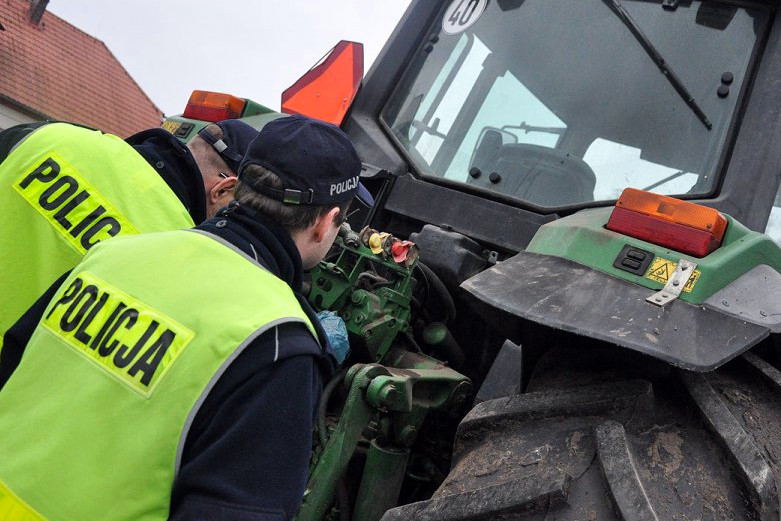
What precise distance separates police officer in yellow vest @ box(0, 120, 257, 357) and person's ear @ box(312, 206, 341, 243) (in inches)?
23.1

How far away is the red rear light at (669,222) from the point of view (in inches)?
77.5

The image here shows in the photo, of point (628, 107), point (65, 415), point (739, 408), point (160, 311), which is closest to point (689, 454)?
point (739, 408)

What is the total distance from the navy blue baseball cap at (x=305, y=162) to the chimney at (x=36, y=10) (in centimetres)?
2004

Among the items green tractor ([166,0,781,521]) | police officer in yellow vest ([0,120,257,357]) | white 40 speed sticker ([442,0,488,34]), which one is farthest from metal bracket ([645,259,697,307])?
white 40 speed sticker ([442,0,488,34])

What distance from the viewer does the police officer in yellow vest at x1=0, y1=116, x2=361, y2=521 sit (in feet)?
4.36

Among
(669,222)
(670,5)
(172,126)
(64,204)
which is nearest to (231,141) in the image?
(64,204)

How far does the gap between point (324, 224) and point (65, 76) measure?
1997 cm

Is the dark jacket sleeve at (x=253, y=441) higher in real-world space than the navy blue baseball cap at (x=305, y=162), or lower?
lower

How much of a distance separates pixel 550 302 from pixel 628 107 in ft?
3.76

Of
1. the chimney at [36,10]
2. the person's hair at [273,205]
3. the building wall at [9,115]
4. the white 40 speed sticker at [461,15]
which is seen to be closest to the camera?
the person's hair at [273,205]

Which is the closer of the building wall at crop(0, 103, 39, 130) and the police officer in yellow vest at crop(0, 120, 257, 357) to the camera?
the police officer in yellow vest at crop(0, 120, 257, 357)

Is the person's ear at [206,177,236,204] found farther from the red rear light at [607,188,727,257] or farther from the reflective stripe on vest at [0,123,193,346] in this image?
the red rear light at [607,188,727,257]

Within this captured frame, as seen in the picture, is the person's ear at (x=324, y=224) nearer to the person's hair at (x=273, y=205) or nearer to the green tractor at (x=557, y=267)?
the person's hair at (x=273, y=205)

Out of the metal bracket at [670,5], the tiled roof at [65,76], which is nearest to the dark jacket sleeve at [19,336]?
the metal bracket at [670,5]
